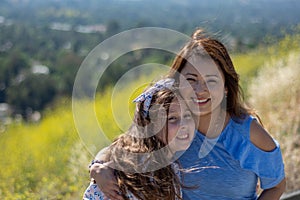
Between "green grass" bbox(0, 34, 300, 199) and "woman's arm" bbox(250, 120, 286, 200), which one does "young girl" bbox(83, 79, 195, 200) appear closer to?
"green grass" bbox(0, 34, 300, 199)

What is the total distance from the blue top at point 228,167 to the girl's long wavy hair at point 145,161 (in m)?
0.16

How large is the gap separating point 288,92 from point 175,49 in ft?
10.3

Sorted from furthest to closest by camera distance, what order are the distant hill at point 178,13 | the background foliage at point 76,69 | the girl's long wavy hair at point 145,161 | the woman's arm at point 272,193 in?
the distant hill at point 178,13
the background foliage at point 76,69
the woman's arm at point 272,193
the girl's long wavy hair at point 145,161

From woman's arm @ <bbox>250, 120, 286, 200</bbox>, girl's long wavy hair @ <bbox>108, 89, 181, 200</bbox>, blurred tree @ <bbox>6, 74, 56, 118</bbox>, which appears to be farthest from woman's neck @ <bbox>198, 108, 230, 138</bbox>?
blurred tree @ <bbox>6, 74, 56, 118</bbox>

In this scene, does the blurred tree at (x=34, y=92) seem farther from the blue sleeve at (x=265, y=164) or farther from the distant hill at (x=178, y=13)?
the blue sleeve at (x=265, y=164)

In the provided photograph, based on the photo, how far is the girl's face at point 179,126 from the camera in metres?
2.02

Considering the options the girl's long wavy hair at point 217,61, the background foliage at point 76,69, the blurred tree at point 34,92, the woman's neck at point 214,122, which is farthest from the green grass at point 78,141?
the blurred tree at point 34,92

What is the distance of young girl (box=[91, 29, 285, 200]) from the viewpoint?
2129 millimetres

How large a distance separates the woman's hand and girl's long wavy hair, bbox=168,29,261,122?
454mm

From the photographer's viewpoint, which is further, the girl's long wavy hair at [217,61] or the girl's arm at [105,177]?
the girl's long wavy hair at [217,61]

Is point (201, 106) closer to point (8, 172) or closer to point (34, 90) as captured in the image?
point (8, 172)

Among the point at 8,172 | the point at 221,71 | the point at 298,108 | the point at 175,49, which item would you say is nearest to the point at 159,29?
the point at 175,49

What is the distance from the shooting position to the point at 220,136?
2223mm

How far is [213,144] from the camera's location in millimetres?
2232
